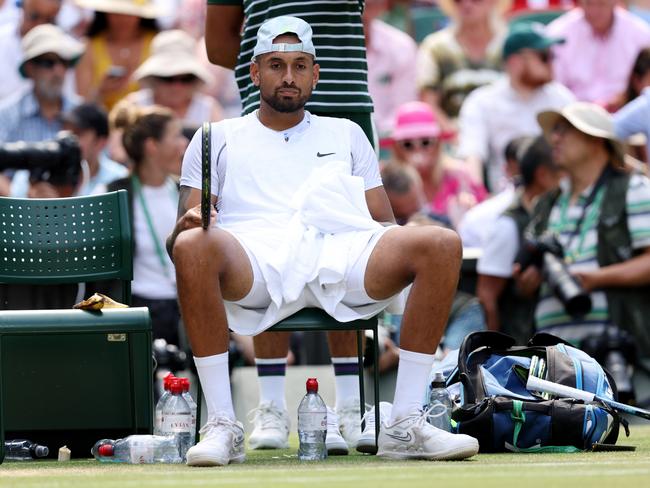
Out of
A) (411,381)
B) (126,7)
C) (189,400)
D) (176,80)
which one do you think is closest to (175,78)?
(176,80)

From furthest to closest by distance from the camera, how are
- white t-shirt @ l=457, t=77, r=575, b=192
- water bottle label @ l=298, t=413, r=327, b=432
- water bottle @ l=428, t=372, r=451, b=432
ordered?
white t-shirt @ l=457, t=77, r=575, b=192 → water bottle @ l=428, t=372, r=451, b=432 → water bottle label @ l=298, t=413, r=327, b=432

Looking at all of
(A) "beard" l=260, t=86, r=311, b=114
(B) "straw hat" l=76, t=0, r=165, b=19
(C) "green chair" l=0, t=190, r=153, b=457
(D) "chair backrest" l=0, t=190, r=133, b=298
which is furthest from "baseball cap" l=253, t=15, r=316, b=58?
(B) "straw hat" l=76, t=0, r=165, b=19

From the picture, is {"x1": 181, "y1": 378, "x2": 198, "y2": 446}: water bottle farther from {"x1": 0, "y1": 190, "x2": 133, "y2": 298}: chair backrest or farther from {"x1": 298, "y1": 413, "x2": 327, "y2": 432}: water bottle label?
{"x1": 0, "y1": 190, "x2": 133, "y2": 298}: chair backrest

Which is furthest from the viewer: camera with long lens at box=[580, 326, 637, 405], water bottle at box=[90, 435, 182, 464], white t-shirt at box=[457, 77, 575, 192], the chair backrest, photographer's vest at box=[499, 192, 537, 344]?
white t-shirt at box=[457, 77, 575, 192]

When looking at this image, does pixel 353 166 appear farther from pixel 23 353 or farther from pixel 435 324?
pixel 23 353

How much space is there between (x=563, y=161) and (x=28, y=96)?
379cm

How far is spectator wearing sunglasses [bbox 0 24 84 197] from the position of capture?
36.8 feet

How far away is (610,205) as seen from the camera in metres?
9.68

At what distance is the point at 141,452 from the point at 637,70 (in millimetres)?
6243

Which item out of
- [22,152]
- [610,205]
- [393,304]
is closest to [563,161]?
[610,205]

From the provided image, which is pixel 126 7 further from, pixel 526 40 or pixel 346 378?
pixel 346 378

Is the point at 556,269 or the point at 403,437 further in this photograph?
the point at 556,269

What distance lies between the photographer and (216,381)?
6.05 m

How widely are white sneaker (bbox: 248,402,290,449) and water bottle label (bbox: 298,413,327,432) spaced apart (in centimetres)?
81
